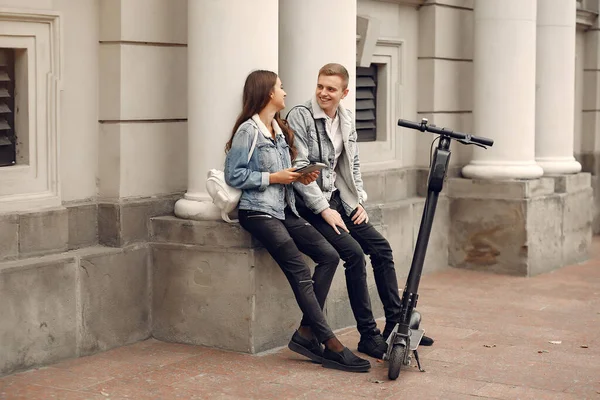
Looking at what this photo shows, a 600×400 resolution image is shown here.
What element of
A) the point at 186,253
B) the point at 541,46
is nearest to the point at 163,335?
the point at 186,253

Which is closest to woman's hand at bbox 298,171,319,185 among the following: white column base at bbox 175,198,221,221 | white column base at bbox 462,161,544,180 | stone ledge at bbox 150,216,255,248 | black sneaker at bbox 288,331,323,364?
stone ledge at bbox 150,216,255,248

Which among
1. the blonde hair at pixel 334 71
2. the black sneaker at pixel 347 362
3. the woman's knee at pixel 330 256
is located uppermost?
the blonde hair at pixel 334 71

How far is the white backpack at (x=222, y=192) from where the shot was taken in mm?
7414

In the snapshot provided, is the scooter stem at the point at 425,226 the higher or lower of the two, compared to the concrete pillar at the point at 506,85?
lower

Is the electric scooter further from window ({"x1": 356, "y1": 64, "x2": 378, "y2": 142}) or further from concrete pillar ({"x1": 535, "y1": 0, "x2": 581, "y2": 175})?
concrete pillar ({"x1": 535, "y1": 0, "x2": 581, "y2": 175})

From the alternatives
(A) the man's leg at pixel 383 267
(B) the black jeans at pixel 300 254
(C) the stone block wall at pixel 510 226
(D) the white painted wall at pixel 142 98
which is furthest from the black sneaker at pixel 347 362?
(C) the stone block wall at pixel 510 226

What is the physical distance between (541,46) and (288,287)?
6190mm

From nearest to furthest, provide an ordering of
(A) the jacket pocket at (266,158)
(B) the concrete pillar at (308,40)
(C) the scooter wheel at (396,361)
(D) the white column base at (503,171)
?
(C) the scooter wheel at (396,361), (A) the jacket pocket at (266,158), (B) the concrete pillar at (308,40), (D) the white column base at (503,171)

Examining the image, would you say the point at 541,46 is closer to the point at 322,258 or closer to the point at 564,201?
the point at 564,201

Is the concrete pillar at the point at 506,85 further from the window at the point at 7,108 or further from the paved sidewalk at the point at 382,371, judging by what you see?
the window at the point at 7,108

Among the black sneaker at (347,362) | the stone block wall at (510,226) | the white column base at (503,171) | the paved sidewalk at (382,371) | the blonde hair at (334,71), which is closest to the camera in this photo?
the paved sidewalk at (382,371)

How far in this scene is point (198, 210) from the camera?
8.01 m

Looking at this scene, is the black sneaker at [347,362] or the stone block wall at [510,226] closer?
the black sneaker at [347,362]

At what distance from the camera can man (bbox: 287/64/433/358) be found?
7.65 meters
